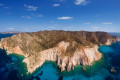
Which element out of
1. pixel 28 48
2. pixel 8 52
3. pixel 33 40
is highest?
pixel 33 40

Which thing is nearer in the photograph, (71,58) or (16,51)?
(71,58)

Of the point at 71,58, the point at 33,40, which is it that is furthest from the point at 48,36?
the point at 71,58

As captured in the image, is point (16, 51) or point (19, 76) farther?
point (16, 51)

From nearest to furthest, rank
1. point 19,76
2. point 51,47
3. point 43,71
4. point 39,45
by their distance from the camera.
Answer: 1. point 19,76
2. point 43,71
3. point 51,47
4. point 39,45

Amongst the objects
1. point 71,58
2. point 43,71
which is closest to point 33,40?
point 43,71

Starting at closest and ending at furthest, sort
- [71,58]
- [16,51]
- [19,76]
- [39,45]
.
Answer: [19,76] < [71,58] < [39,45] < [16,51]

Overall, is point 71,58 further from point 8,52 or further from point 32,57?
point 8,52

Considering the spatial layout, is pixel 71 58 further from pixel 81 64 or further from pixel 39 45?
pixel 39 45

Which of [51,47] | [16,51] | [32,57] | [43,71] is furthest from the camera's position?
[16,51]

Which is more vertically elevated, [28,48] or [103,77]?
[28,48]
